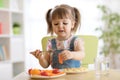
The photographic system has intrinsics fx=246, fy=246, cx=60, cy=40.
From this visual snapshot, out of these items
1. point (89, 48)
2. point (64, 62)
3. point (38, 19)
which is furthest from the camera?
point (38, 19)

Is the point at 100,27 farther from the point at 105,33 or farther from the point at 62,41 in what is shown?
the point at 62,41

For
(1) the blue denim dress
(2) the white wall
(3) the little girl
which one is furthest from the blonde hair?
(2) the white wall

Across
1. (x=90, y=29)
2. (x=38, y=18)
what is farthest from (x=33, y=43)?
(x=90, y=29)

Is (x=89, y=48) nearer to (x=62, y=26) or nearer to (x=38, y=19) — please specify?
(x=62, y=26)

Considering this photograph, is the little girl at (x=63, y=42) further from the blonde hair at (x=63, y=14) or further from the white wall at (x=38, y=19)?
the white wall at (x=38, y=19)

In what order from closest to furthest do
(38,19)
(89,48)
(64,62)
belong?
(64,62) → (89,48) → (38,19)

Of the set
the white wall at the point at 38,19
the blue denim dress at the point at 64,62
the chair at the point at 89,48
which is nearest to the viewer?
the blue denim dress at the point at 64,62

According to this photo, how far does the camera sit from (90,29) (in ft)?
14.7

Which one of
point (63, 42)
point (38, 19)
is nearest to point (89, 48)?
point (63, 42)

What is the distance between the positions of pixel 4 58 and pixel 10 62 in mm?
111

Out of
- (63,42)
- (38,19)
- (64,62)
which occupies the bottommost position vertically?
(64,62)

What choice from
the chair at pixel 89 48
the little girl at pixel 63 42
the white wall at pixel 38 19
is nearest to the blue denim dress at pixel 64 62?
the little girl at pixel 63 42

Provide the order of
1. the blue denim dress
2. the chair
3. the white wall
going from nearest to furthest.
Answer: the blue denim dress < the chair < the white wall

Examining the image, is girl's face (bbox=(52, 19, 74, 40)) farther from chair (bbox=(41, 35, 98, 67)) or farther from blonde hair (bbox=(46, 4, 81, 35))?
chair (bbox=(41, 35, 98, 67))
